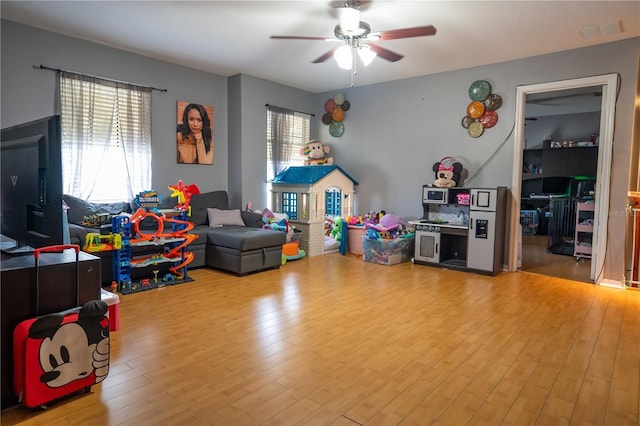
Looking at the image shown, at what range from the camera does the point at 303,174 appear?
6.27 meters

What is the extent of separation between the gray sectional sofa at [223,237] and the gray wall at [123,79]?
55 cm

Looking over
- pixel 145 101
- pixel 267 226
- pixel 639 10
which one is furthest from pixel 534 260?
pixel 145 101

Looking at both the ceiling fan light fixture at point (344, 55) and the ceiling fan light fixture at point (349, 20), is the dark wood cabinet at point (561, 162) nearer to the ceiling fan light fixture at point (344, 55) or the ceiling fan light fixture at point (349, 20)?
the ceiling fan light fixture at point (344, 55)

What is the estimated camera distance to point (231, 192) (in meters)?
6.38

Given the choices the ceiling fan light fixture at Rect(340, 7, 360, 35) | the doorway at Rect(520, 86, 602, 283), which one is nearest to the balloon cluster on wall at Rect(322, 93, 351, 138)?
the doorway at Rect(520, 86, 602, 283)

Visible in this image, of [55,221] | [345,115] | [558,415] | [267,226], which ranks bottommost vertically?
[558,415]

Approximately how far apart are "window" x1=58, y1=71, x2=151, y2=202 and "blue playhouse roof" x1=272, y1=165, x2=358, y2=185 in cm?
209

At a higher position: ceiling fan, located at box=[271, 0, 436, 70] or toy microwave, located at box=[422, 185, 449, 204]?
ceiling fan, located at box=[271, 0, 436, 70]

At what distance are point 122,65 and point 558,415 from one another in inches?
222

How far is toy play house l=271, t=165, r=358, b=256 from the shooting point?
602cm

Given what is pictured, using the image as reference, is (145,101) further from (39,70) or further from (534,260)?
(534,260)

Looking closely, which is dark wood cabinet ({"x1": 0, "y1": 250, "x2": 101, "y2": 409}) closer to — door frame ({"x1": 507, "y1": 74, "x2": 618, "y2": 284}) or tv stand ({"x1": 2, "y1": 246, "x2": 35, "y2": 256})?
tv stand ({"x1": 2, "y1": 246, "x2": 35, "y2": 256})

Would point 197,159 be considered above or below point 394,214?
above

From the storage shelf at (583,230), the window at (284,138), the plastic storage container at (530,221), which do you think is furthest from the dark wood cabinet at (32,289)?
the plastic storage container at (530,221)
